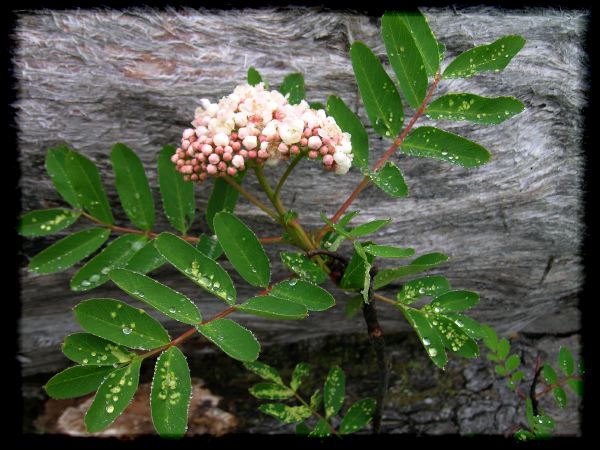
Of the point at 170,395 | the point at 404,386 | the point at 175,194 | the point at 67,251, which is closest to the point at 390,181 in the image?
the point at 175,194

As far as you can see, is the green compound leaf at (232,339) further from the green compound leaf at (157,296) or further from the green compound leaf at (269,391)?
the green compound leaf at (269,391)

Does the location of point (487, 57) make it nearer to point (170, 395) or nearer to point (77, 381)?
point (170, 395)

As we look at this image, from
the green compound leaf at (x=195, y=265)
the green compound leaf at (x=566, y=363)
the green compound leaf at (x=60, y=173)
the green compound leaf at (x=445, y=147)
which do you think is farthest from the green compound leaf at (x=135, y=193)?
the green compound leaf at (x=566, y=363)

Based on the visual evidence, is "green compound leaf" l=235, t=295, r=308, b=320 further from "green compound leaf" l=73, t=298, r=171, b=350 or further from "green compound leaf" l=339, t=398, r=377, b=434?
"green compound leaf" l=339, t=398, r=377, b=434

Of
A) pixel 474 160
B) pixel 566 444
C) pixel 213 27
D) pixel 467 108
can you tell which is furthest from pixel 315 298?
pixel 566 444

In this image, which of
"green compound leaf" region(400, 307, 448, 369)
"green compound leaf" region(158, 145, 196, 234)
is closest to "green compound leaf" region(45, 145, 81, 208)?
"green compound leaf" region(158, 145, 196, 234)

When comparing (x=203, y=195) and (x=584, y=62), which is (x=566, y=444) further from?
(x=203, y=195)
